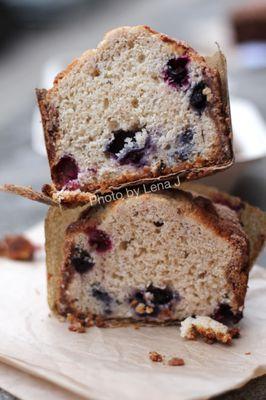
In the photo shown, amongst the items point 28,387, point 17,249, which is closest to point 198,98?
point 28,387

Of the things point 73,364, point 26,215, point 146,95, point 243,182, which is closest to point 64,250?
point 73,364

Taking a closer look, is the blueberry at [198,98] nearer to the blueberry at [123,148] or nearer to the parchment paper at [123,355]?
the blueberry at [123,148]

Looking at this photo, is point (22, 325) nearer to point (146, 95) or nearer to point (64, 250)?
point (64, 250)

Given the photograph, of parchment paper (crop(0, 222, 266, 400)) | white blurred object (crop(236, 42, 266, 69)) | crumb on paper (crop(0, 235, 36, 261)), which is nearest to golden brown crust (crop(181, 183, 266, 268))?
parchment paper (crop(0, 222, 266, 400))

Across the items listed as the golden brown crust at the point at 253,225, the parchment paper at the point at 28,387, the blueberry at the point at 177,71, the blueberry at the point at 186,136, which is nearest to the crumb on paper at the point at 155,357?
the parchment paper at the point at 28,387

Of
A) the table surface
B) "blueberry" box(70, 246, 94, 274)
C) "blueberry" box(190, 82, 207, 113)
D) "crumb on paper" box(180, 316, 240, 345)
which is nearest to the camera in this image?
"blueberry" box(190, 82, 207, 113)

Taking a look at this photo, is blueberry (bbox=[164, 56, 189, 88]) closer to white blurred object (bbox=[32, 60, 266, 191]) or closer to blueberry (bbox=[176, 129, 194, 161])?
blueberry (bbox=[176, 129, 194, 161])
